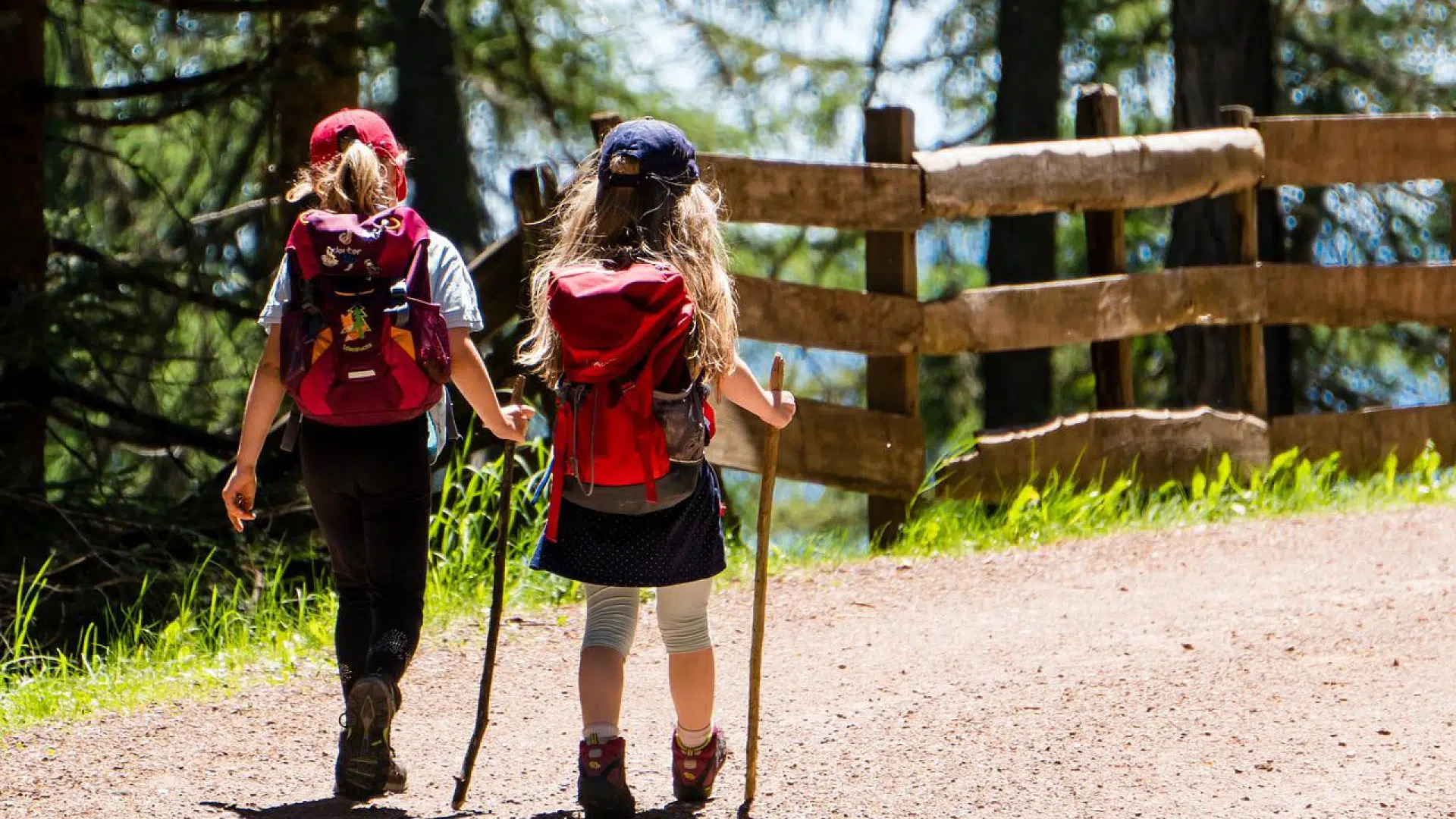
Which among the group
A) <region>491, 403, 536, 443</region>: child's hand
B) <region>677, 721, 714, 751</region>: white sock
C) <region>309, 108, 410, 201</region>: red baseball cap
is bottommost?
<region>677, 721, 714, 751</region>: white sock

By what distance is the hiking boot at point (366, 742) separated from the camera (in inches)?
146

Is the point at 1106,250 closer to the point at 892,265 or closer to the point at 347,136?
the point at 892,265

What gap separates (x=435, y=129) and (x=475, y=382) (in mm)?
10503

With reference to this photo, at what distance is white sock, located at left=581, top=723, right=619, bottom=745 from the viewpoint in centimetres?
353

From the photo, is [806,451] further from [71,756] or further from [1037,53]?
[1037,53]

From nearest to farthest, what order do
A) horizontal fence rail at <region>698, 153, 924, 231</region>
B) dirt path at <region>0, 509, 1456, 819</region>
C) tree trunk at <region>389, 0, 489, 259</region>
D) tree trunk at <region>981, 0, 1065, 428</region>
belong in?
dirt path at <region>0, 509, 1456, 819</region> → horizontal fence rail at <region>698, 153, 924, 231</region> → tree trunk at <region>981, 0, 1065, 428</region> → tree trunk at <region>389, 0, 489, 259</region>

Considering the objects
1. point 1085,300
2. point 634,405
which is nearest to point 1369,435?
point 1085,300

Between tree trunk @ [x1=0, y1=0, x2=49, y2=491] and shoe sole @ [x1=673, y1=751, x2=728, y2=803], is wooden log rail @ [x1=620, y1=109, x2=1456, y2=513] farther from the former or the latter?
tree trunk @ [x1=0, y1=0, x2=49, y2=491]

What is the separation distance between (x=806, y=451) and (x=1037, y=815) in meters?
3.20

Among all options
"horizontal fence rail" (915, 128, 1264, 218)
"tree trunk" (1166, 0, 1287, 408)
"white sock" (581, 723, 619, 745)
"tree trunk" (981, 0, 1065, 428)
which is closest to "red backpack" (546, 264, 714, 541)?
"white sock" (581, 723, 619, 745)

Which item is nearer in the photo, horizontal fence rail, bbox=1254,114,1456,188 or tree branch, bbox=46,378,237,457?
tree branch, bbox=46,378,237,457

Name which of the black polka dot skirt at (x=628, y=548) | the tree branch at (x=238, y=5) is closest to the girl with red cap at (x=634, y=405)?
the black polka dot skirt at (x=628, y=548)

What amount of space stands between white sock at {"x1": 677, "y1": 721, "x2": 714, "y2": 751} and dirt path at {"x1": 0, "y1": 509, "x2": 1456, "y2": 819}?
16cm

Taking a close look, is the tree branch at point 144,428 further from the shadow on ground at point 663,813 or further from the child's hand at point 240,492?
the shadow on ground at point 663,813
